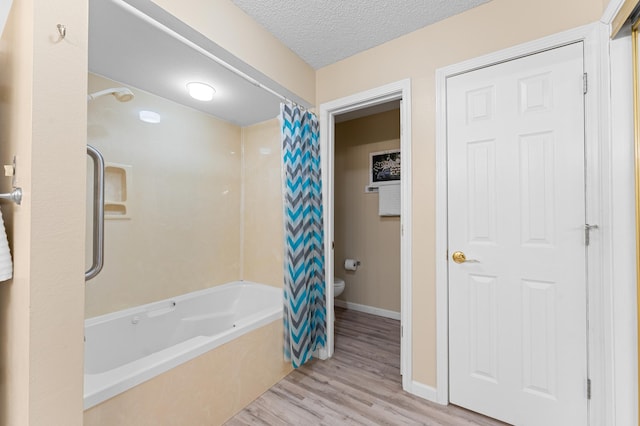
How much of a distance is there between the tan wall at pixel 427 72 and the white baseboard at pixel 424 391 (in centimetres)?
3

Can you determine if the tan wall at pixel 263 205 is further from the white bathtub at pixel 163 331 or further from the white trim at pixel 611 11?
the white trim at pixel 611 11

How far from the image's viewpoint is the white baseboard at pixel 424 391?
1732mm

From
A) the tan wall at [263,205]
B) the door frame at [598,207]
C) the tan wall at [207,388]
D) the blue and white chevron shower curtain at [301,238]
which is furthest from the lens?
the tan wall at [263,205]

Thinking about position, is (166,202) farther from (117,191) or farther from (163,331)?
(163,331)

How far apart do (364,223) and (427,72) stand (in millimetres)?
→ 1918

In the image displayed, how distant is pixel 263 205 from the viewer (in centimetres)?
274

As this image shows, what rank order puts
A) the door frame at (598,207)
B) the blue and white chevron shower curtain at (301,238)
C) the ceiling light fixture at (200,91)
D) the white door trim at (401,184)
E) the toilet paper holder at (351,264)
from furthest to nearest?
the toilet paper holder at (351,264), the ceiling light fixture at (200,91), the blue and white chevron shower curtain at (301,238), the white door trim at (401,184), the door frame at (598,207)

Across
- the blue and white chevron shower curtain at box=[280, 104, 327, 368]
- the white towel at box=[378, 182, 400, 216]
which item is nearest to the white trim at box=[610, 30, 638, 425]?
the blue and white chevron shower curtain at box=[280, 104, 327, 368]

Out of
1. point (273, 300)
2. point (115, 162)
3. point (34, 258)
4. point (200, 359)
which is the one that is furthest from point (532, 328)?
point (115, 162)

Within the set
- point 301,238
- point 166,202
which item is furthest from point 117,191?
point 301,238

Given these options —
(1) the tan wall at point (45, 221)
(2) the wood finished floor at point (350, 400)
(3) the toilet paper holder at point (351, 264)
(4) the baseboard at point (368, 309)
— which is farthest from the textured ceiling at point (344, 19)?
(4) the baseboard at point (368, 309)

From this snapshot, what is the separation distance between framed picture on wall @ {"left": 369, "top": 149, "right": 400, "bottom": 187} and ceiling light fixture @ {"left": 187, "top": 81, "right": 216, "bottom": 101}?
1.90 meters

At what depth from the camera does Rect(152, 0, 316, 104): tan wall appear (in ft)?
4.60

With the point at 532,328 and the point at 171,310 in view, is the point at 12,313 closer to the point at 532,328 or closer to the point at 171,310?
the point at 171,310
